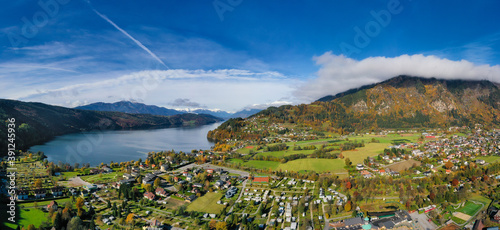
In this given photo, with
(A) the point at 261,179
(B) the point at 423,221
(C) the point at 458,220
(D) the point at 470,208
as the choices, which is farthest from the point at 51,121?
(D) the point at 470,208

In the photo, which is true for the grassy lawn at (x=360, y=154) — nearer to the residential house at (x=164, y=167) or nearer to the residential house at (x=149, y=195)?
the residential house at (x=164, y=167)

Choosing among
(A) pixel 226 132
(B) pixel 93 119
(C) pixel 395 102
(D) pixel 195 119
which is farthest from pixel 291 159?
(D) pixel 195 119

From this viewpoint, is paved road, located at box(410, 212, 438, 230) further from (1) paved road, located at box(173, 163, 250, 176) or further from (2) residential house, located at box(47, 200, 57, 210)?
(2) residential house, located at box(47, 200, 57, 210)

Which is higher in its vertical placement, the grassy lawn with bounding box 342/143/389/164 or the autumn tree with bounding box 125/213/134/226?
the grassy lawn with bounding box 342/143/389/164

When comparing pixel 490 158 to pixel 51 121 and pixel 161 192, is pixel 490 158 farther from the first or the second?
pixel 51 121

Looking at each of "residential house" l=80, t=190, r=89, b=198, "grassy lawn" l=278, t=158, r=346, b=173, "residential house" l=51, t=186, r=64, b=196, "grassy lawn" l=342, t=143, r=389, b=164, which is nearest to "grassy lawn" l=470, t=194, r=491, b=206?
"grassy lawn" l=278, t=158, r=346, b=173

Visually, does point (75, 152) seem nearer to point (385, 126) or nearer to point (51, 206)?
point (51, 206)
